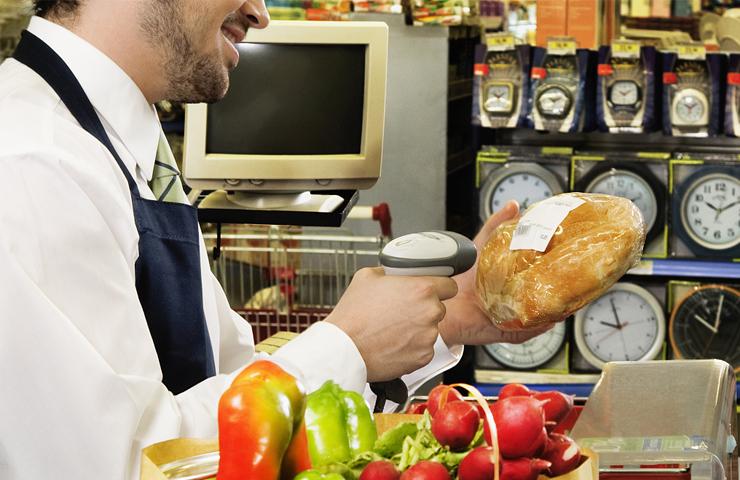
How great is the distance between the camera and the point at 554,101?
4.02 meters

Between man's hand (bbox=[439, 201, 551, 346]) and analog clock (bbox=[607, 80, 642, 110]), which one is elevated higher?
analog clock (bbox=[607, 80, 642, 110])

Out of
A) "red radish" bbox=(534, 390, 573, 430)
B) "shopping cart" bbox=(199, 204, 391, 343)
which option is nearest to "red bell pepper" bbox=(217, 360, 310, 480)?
"red radish" bbox=(534, 390, 573, 430)

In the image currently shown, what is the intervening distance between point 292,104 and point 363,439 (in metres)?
1.84

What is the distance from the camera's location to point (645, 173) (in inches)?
158

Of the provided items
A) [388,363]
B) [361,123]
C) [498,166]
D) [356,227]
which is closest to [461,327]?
[388,363]

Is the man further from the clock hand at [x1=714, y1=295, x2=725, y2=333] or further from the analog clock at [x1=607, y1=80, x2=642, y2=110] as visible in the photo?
the clock hand at [x1=714, y1=295, x2=725, y2=333]

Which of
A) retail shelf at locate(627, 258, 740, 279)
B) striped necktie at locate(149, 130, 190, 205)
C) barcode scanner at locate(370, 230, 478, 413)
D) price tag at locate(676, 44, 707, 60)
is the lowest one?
retail shelf at locate(627, 258, 740, 279)

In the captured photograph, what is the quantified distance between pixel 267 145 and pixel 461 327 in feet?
3.33

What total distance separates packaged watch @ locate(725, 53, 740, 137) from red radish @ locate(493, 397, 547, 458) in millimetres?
3260

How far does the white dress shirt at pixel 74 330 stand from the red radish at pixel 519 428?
19.4 inches

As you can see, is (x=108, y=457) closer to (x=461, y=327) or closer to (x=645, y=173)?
(x=461, y=327)

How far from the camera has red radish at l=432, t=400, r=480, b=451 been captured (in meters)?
0.97

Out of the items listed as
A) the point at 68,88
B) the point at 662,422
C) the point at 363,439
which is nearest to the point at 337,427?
the point at 363,439

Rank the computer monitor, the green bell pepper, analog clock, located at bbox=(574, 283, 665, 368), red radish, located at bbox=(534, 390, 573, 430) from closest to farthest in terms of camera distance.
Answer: the green bell pepper < red radish, located at bbox=(534, 390, 573, 430) < the computer monitor < analog clock, located at bbox=(574, 283, 665, 368)
